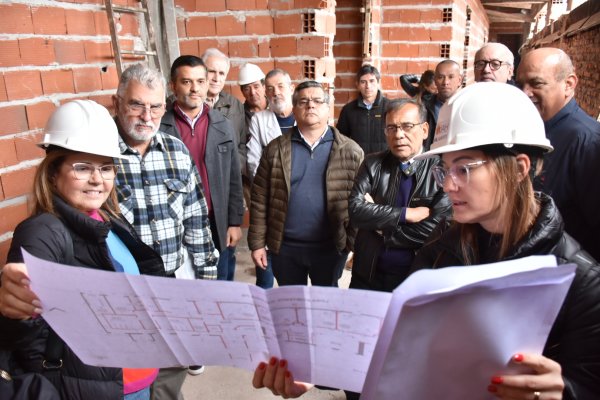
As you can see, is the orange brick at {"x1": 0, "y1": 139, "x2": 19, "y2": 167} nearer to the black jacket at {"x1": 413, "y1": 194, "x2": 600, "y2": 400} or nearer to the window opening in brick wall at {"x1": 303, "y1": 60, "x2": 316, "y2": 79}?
the black jacket at {"x1": 413, "y1": 194, "x2": 600, "y2": 400}

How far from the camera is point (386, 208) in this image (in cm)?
236

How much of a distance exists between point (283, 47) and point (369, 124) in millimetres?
1178

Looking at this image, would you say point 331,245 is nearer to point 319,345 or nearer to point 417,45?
point 319,345

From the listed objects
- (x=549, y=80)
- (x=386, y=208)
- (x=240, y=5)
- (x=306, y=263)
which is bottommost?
(x=306, y=263)

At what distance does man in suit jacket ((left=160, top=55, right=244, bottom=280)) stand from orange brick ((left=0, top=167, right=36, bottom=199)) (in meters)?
0.89

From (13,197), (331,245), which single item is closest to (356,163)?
(331,245)

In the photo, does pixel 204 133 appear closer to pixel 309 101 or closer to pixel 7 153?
pixel 309 101

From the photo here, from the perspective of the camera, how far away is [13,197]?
82.0 inches

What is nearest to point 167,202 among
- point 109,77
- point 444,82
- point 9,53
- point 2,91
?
point 2,91

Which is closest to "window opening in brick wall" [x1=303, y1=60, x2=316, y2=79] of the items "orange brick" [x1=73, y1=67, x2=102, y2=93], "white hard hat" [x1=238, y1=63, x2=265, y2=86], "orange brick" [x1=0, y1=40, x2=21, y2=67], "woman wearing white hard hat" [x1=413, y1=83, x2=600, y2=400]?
"white hard hat" [x1=238, y1=63, x2=265, y2=86]

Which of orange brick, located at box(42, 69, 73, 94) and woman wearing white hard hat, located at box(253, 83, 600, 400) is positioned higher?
orange brick, located at box(42, 69, 73, 94)

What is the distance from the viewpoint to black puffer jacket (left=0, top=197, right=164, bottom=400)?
124 centimetres

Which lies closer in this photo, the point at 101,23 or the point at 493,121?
the point at 493,121

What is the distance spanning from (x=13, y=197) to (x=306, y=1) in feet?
8.54
